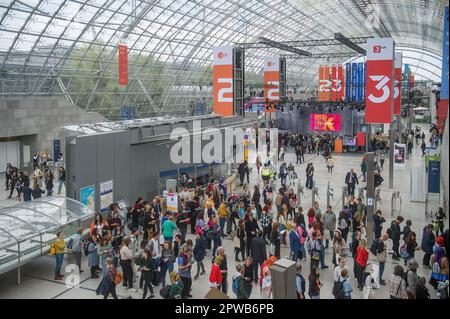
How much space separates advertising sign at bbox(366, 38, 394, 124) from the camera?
18359mm

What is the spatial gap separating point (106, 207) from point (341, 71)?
29.8 m

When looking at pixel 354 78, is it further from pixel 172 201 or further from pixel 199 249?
pixel 199 249

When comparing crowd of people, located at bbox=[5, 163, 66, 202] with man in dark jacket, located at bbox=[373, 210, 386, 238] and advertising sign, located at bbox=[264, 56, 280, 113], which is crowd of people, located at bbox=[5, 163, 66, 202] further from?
advertising sign, located at bbox=[264, 56, 280, 113]

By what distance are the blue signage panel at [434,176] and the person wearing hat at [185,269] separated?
1215 centimetres

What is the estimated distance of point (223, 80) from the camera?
77.2 ft

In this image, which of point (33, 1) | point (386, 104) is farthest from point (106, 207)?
point (33, 1)

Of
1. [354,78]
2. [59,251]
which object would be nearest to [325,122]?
[354,78]

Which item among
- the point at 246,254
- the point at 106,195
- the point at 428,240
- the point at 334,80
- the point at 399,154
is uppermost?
the point at 334,80

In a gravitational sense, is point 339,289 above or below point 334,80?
below

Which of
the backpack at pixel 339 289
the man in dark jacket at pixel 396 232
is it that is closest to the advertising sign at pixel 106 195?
the man in dark jacket at pixel 396 232

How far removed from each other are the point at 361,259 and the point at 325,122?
31.5 metres

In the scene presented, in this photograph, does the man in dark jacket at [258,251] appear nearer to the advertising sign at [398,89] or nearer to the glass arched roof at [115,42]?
→ the advertising sign at [398,89]

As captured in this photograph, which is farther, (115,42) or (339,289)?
(115,42)

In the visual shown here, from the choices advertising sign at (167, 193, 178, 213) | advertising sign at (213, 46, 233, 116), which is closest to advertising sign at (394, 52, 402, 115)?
advertising sign at (213, 46, 233, 116)
